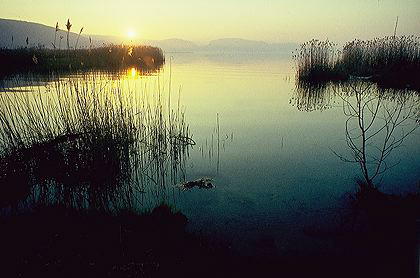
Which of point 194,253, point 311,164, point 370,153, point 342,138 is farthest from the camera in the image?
point 342,138

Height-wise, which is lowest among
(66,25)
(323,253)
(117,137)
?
(323,253)

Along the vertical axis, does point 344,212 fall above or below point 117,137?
below

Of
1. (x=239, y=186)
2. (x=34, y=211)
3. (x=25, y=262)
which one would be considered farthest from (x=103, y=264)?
(x=239, y=186)

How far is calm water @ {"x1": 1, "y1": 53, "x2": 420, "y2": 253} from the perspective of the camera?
12.3 ft

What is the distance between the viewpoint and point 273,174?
5.40m

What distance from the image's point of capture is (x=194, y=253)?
10.2 feet

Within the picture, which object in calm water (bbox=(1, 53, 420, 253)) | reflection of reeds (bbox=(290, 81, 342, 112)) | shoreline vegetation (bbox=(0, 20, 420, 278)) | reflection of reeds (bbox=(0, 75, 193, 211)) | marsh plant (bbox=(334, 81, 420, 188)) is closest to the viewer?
shoreline vegetation (bbox=(0, 20, 420, 278))

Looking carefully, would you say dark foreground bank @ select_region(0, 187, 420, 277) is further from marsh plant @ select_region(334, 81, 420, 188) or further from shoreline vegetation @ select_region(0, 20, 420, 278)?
marsh plant @ select_region(334, 81, 420, 188)

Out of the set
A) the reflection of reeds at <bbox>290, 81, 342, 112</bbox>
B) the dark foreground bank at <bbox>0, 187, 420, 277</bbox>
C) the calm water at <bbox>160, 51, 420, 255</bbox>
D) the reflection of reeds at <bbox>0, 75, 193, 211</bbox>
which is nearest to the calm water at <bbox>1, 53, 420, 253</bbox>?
the calm water at <bbox>160, 51, 420, 255</bbox>

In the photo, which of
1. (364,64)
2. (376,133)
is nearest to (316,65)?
(364,64)

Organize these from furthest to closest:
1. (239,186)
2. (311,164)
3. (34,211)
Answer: (311,164) < (239,186) < (34,211)

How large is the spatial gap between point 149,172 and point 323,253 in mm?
3038

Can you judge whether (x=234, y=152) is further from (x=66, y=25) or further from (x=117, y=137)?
(x=66, y=25)

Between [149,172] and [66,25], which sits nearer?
[66,25]
